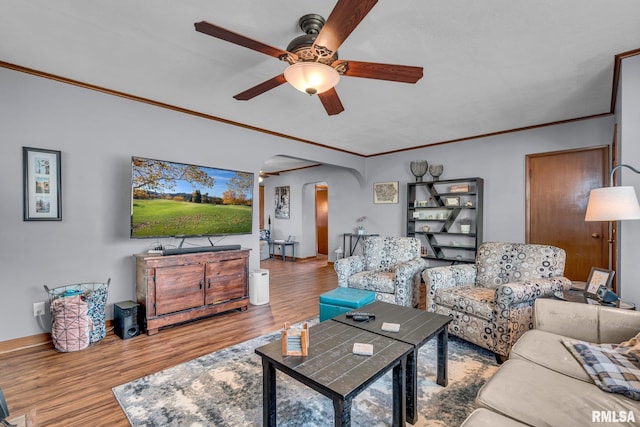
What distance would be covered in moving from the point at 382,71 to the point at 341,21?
54 centimetres

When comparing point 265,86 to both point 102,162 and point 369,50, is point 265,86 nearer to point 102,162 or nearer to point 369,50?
point 369,50

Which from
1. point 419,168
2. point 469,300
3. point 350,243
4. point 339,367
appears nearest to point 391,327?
point 339,367

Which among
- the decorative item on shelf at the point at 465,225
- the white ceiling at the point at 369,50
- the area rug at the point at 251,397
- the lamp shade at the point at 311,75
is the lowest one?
the area rug at the point at 251,397

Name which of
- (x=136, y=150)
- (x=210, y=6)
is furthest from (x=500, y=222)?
(x=136, y=150)

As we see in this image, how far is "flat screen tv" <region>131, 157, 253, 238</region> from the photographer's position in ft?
10.3

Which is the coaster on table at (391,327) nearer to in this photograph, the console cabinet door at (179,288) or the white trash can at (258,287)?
the console cabinet door at (179,288)

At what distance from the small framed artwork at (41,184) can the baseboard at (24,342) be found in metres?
1.09

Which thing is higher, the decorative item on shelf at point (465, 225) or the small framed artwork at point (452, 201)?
the small framed artwork at point (452, 201)

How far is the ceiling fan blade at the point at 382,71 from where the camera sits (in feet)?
6.25

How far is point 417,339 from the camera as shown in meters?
1.81

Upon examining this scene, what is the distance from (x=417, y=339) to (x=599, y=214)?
1544mm

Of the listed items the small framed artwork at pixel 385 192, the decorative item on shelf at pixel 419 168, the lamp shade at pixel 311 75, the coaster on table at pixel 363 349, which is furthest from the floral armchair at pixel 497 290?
the small framed artwork at pixel 385 192

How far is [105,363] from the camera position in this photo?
2.49 meters

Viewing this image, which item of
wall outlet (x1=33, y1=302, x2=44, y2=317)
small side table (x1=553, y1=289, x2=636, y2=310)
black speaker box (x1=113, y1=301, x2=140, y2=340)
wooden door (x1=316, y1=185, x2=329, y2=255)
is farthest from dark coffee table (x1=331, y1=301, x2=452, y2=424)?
wooden door (x1=316, y1=185, x2=329, y2=255)
